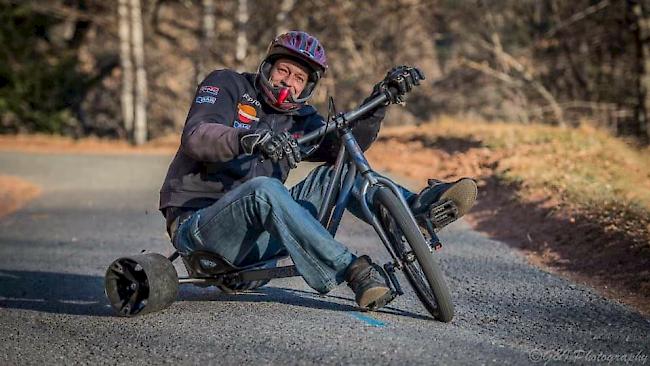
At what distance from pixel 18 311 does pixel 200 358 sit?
198cm

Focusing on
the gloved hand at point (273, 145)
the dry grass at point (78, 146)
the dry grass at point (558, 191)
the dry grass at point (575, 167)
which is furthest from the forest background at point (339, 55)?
the gloved hand at point (273, 145)

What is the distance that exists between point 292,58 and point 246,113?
40 centimetres

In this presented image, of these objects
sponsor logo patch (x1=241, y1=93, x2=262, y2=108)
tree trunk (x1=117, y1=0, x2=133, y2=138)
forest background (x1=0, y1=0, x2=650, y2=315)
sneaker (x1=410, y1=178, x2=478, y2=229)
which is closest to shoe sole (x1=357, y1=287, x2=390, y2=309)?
sneaker (x1=410, y1=178, x2=478, y2=229)

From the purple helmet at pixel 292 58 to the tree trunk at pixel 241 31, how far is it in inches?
849

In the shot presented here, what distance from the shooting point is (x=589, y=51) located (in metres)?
26.5

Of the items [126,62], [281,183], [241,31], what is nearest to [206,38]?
[241,31]

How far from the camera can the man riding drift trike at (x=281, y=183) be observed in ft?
16.5

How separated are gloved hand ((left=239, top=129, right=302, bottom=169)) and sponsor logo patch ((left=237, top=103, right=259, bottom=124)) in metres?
0.63

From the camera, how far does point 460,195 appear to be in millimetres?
5211

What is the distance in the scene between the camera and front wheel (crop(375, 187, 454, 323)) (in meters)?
4.86

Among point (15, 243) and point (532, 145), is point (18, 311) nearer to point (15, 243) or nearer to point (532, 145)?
point (15, 243)

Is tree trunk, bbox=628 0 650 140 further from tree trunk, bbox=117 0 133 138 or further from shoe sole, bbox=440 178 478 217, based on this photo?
shoe sole, bbox=440 178 478 217

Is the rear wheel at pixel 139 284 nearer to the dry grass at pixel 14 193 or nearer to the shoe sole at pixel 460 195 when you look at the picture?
the shoe sole at pixel 460 195

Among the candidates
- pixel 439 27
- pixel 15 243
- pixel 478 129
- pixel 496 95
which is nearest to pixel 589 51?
pixel 496 95
